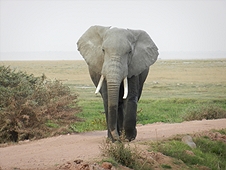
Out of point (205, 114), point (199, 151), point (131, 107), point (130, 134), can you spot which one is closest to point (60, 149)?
point (130, 134)

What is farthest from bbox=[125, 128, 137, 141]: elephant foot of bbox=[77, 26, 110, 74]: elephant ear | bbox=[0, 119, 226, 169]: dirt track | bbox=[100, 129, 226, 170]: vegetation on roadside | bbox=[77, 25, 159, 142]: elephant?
bbox=[77, 26, 110, 74]: elephant ear

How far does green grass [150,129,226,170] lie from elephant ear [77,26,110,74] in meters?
2.00

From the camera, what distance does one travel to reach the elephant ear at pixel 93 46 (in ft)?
36.9

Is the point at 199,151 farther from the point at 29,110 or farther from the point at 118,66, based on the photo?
the point at 29,110

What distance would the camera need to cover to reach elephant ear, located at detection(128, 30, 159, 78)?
11.2 m

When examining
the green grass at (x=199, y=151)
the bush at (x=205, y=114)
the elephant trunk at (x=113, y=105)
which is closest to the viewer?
the elephant trunk at (x=113, y=105)

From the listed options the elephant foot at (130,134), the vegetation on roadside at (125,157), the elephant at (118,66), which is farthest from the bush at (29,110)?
the vegetation on roadside at (125,157)

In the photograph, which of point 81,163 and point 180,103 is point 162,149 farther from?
point 180,103

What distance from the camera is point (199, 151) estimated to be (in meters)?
11.6

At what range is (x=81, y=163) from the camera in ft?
28.5

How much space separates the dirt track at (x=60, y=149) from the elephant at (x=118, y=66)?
621 millimetres

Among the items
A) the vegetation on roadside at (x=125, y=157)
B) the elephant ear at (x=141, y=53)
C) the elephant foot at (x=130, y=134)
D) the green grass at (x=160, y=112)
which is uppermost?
the elephant ear at (x=141, y=53)

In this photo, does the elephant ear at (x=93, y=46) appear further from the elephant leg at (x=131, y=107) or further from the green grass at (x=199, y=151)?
the green grass at (x=199, y=151)

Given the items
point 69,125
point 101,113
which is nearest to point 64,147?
point 69,125
